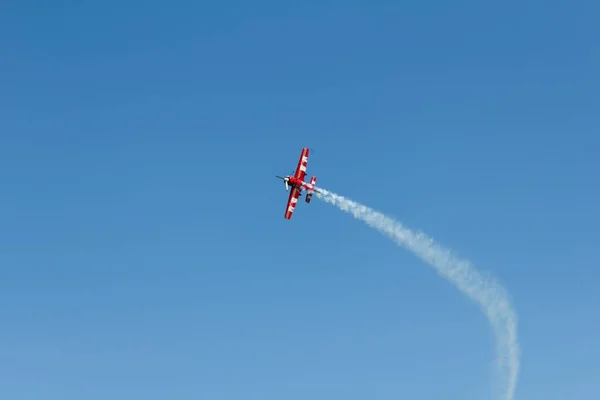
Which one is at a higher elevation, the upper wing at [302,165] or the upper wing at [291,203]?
the upper wing at [302,165]

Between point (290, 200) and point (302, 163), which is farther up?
point (302, 163)

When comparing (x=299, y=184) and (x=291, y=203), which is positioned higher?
(x=299, y=184)

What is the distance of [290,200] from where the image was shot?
5625 inches

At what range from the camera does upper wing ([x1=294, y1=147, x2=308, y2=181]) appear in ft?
466

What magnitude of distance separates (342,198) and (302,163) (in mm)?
15045

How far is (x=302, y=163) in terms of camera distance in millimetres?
144125

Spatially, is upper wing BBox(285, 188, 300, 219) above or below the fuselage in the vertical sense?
below

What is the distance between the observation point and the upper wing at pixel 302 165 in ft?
466

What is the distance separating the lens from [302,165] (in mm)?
143750

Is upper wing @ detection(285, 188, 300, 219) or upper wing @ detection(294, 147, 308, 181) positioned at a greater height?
upper wing @ detection(294, 147, 308, 181)

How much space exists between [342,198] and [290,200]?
14.3 m
